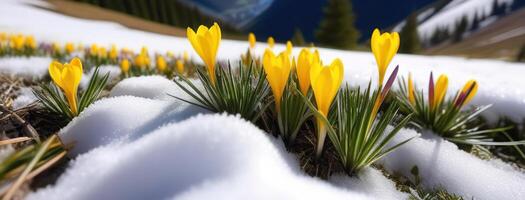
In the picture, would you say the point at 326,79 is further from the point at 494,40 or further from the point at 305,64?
the point at 494,40

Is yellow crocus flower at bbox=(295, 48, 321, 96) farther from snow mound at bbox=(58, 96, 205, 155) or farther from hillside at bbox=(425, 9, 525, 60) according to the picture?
hillside at bbox=(425, 9, 525, 60)

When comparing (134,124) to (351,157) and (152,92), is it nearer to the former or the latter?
(152,92)

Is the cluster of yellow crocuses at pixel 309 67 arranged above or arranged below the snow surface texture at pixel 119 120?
above

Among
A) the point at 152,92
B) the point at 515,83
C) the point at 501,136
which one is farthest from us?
the point at 515,83

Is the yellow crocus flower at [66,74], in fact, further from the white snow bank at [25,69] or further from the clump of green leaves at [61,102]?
the white snow bank at [25,69]

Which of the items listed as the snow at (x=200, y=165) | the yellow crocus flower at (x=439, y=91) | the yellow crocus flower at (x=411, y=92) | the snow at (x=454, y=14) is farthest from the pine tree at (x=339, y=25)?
the snow at (x=454, y=14)

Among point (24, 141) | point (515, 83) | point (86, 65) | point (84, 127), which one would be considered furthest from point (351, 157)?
point (86, 65)

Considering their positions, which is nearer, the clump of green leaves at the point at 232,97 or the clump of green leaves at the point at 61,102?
the clump of green leaves at the point at 232,97

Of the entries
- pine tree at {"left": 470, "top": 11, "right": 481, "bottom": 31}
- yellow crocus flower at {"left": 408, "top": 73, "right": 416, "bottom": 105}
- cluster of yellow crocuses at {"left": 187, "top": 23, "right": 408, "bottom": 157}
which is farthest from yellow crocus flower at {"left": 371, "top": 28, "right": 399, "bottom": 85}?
pine tree at {"left": 470, "top": 11, "right": 481, "bottom": 31}
